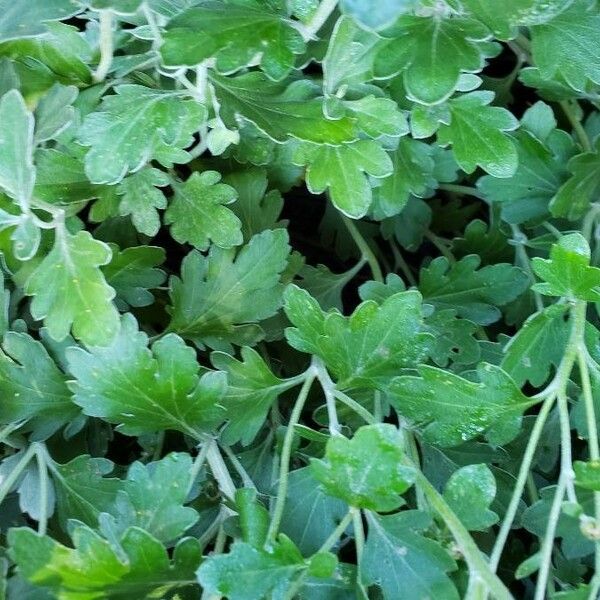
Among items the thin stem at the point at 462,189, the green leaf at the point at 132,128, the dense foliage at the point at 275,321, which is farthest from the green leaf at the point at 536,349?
the green leaf at the point at 132,128

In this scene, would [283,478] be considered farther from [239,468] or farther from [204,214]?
[204,214]

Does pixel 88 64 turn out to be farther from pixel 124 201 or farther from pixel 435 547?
pixel 435 547

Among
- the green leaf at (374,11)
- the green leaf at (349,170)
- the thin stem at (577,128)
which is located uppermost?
the green leaf at (374,11)

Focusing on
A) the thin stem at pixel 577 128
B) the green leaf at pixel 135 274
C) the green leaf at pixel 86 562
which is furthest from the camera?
the thin stem at pixel 577 128

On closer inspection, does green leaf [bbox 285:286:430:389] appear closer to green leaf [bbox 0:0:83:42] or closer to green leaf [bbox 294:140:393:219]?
green leaf [bbox 294:140:393:219]

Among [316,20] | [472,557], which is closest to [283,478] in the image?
[472,557]

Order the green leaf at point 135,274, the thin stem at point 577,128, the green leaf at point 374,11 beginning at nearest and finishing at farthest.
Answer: the green leaf at point 374,11 → the green leaf at point 135,274 → the thin stem at point 577,128

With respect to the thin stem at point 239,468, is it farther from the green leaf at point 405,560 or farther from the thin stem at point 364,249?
the thin stem at point 364,249
